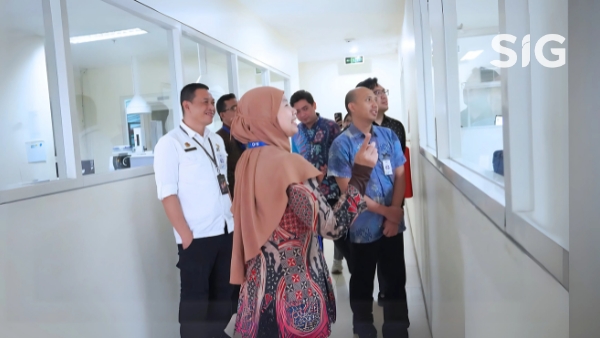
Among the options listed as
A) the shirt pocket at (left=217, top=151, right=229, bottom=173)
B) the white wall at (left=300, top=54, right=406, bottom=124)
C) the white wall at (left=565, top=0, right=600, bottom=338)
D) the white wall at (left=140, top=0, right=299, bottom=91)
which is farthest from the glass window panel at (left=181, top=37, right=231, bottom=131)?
the white wall at (left=300, top=54, right=406, bottom=124)

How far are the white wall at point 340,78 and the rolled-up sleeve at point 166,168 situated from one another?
650cm

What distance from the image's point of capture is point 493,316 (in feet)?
3.46

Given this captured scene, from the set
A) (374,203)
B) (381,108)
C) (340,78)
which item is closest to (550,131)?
(374,203)

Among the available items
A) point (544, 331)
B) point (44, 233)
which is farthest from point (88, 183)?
point (544, 331)

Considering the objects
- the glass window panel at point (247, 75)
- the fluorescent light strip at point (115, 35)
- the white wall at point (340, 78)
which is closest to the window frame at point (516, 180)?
the fluorescent light strip at point (115, 35)

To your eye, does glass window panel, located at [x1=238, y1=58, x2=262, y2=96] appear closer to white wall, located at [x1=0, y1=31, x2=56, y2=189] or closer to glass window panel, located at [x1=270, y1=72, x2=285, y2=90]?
glass window panel, located at [x1=270, y1=72, x2=285, y2=90]

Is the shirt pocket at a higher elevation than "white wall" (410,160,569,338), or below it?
higher

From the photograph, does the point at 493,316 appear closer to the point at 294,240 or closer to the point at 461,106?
the point at 294,240

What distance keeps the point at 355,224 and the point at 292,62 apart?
18.6 ft

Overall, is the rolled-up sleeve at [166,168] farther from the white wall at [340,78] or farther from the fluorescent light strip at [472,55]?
the white wall at [340,78]

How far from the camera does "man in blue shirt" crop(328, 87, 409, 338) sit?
94.1 inches

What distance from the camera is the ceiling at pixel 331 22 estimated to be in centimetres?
557

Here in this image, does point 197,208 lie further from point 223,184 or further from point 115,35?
point 115,35

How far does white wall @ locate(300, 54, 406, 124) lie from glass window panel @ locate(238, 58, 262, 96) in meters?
3.13
